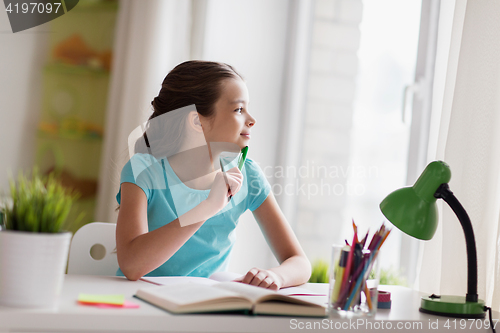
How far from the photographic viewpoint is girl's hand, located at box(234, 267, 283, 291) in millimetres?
886

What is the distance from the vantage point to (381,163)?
2125 mm

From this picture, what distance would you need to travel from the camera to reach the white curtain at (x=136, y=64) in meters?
2.06

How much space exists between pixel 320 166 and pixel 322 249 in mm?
388

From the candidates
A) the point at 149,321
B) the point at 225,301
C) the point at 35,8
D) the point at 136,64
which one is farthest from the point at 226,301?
the point at 35,8

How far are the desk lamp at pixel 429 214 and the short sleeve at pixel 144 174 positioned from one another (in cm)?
57

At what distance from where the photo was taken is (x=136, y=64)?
209cm

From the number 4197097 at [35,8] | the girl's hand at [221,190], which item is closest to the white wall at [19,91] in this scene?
the number 4197097 at [35,8]

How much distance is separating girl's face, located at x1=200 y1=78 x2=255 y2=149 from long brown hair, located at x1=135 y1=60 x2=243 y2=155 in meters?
0.02

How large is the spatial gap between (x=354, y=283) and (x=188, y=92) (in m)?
0.70

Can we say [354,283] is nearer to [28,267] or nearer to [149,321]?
[149,321]

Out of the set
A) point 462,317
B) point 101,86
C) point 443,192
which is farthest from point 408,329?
point 101,86

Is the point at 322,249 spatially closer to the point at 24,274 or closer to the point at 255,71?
the point at 255,71

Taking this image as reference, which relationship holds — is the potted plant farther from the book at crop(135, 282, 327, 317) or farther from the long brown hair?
the long brown hair

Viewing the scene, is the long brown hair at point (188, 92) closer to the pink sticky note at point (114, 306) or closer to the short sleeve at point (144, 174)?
the short sleeve at point (144, 174)
